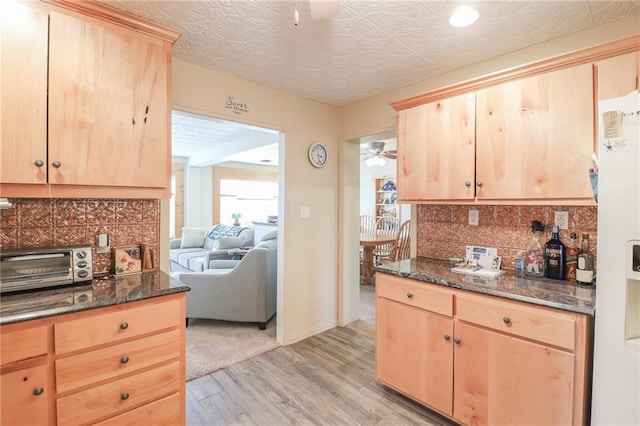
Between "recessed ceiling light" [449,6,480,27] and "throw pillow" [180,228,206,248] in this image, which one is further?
"throw pillow" [180,228,206,248]

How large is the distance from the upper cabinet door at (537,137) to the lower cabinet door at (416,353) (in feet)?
2.92

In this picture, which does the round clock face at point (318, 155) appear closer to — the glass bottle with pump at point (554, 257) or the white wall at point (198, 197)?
the glass bottle with pump at point (554, 257)

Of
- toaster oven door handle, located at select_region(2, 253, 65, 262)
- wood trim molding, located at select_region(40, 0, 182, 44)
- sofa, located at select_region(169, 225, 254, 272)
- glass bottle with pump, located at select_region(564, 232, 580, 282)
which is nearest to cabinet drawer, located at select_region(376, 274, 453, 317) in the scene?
glass bottle with pump, located at select_region(564, 232, 580, 282)

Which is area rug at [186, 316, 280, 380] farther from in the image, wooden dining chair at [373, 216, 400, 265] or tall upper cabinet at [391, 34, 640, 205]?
wooden dining chair at [373, 216, 400, 265]

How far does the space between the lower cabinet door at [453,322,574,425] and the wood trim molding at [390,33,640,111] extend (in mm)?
1480

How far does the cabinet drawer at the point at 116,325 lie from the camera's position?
132cm

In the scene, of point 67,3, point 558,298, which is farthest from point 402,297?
point 67,3

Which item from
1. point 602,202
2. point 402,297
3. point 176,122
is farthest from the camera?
point 176,122

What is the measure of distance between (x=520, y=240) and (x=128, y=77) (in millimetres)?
2612

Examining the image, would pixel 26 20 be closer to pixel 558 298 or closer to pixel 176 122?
pixel 176 122

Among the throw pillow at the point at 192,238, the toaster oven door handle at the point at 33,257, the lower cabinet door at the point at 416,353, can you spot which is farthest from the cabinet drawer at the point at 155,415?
the throw pillow at the point at 192,238

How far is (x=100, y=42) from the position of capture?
159cm

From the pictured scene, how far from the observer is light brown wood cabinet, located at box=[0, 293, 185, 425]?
1.24 metres

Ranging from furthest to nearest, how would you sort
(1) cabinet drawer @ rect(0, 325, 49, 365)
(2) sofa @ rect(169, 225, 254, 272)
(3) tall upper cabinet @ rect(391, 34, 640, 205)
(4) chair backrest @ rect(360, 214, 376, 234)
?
(4) chair backrest @ rect(360, 214, 376, 234) < (2) sofa @ rect(169, 225, 254, 272) < (3) tall upper cabinet @ rect(391, 34, 640, 205) < (1) cabinet drawer @ rect(0, 325, 49, 365)
